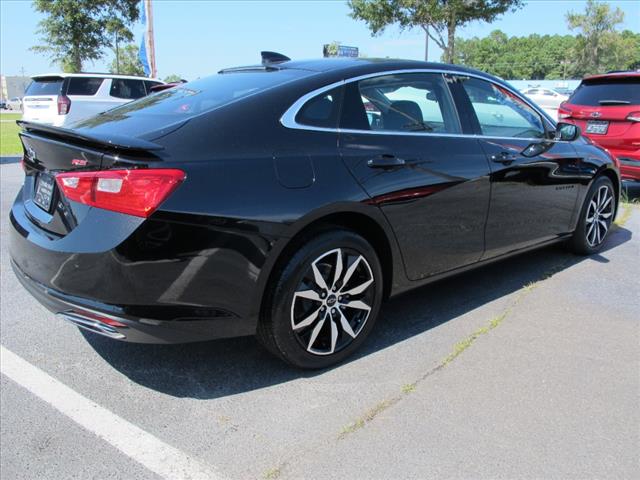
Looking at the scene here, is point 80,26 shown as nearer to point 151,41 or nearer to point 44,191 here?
point 151,41

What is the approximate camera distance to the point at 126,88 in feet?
45.7

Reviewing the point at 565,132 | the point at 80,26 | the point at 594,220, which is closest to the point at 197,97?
the point at 565,132

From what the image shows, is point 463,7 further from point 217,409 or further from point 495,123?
point 217,409

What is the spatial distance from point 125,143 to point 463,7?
70.9ft

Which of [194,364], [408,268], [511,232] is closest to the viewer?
[194,364]

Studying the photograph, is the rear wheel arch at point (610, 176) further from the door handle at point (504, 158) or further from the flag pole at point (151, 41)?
the flag pole at point (151, 41)

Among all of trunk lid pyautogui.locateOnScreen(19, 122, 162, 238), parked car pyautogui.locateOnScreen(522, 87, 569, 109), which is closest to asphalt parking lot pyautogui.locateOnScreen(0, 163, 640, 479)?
trunk lid pyautogui.locateOnScreen(19, 122, 162, 238)

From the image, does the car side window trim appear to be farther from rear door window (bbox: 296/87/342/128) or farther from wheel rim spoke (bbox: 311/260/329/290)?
wheel rim spoke (bbox: 311/260/329/290)

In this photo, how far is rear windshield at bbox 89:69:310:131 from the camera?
2.81 metres

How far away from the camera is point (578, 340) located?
132 inches

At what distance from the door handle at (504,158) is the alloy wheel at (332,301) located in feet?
4.32

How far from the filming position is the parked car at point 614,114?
6945 millimetres

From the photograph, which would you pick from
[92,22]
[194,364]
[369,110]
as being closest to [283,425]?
[194,364]

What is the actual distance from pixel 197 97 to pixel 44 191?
0.96 metres
